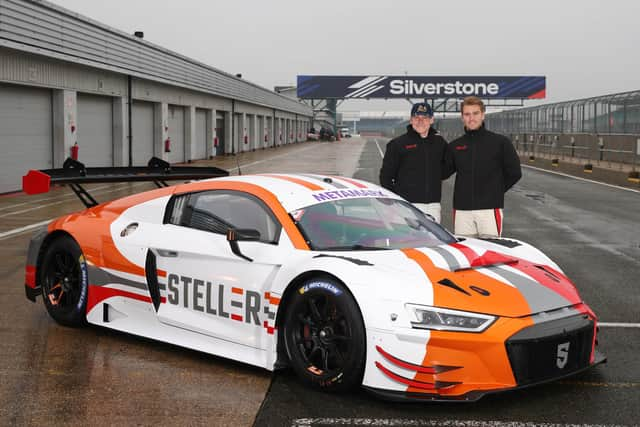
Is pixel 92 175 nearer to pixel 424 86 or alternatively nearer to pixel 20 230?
pixel 20 230

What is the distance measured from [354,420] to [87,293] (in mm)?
2645

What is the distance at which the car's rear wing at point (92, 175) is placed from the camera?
20.8 ft

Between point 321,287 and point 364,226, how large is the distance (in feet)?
2.89

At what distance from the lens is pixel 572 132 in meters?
40.5

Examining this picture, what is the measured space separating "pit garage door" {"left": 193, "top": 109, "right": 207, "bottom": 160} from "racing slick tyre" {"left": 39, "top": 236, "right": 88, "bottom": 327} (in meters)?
34.4

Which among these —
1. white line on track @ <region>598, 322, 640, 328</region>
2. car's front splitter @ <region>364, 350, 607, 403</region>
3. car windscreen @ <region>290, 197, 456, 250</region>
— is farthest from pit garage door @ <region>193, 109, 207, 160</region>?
car's front splitter @ <region>364, 350, 607, 403</region>

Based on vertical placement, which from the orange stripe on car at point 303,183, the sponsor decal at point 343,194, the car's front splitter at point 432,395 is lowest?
the car's front splitter at point 432,395

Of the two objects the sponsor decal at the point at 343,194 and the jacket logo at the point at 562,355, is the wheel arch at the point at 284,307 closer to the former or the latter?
the sponsor decal at the point at 343,194

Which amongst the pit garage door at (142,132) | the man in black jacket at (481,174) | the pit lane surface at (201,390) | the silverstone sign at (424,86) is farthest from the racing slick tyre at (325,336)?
the silverstone sign at (424,86)

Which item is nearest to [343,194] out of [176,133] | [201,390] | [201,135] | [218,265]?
[218,265]

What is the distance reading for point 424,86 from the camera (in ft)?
267

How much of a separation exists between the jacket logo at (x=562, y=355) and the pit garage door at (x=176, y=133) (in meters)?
31.4

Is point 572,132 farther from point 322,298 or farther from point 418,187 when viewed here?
point 322,298

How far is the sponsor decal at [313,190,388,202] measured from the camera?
18.4 ft
